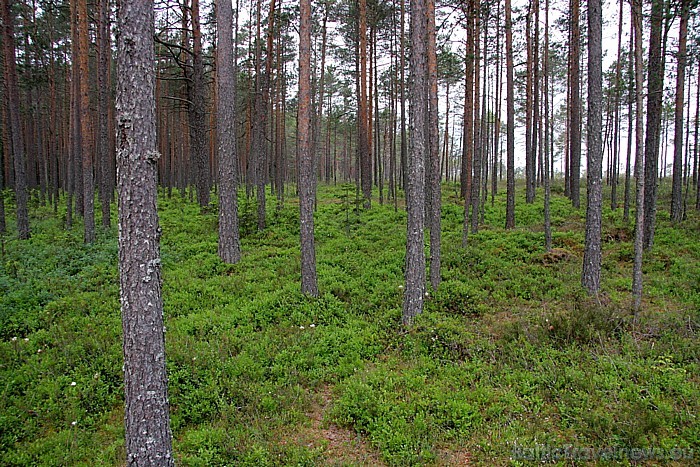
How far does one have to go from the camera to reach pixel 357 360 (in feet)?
22.7

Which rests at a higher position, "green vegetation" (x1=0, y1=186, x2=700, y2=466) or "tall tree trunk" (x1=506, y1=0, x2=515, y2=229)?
"tall tree trunk" (x1=506, y1=0, x2=515, y2=229)

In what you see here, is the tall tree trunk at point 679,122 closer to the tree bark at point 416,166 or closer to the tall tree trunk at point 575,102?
the tall tree trunk at point 575,102

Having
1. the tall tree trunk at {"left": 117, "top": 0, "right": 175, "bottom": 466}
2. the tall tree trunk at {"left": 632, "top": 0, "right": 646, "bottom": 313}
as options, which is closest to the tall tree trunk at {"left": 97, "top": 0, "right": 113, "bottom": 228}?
the tall tree trunk at {"left": 117, "top": 0, "right": 175, "bottom": 466}

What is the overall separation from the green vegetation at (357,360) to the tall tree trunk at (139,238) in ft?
3.66

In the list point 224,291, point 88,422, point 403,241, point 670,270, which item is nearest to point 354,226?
point 403,241

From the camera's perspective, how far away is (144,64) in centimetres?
368

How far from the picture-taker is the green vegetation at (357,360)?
493 cm

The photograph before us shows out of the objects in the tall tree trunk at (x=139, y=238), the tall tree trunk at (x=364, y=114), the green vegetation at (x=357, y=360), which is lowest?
the green vegetation at (x=357, y=360)

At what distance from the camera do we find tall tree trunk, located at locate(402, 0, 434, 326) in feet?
25.4

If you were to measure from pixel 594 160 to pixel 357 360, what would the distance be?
7.27 metres

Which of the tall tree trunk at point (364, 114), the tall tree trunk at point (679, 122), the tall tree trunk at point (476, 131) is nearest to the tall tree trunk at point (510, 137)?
the tall tree trunk at point (476, 131)

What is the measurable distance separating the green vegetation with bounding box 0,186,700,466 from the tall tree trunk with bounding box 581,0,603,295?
623 mm

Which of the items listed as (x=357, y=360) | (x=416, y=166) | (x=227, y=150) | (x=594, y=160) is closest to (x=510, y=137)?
(x=594, y=160)

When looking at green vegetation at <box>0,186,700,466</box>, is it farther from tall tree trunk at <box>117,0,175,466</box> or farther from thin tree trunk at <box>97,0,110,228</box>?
thin tree trunk at <box>97,0,110,228</box>
